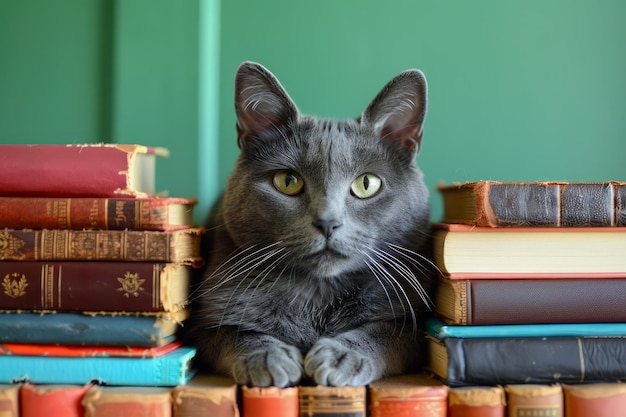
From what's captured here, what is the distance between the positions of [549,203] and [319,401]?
48cm

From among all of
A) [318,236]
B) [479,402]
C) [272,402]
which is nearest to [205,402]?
A: [272,402]

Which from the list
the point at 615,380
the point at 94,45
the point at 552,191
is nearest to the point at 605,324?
the point at 615,380

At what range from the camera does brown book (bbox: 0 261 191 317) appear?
903 millimetres

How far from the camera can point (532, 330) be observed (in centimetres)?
90

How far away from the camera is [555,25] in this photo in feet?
4.61

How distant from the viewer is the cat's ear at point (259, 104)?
40.9 inches

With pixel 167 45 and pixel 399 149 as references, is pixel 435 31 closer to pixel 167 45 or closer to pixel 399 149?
pixel 399 149

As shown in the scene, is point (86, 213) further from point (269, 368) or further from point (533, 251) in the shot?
point (533, 251)

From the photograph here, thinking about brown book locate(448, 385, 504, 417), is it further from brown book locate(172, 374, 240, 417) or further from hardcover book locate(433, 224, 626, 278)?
brown book locate(172, 374, 240, 417)

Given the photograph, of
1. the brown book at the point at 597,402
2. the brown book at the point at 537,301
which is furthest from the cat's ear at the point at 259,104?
the brown book at the point at 597,402

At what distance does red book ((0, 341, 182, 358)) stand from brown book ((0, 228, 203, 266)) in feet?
0.47

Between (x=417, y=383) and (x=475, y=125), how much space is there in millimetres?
756

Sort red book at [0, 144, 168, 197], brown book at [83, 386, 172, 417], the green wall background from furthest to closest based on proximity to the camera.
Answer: the green wall background, red book at [0, 144, 168, 197], brown book at [83, 386, 172, 417]

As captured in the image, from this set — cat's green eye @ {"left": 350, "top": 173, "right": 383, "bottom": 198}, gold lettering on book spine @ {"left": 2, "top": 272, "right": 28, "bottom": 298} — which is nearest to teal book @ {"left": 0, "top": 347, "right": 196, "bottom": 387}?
gold lettering on book spine @ {"left": 2, "top": 272, "right": 28, "bottom": 298}
